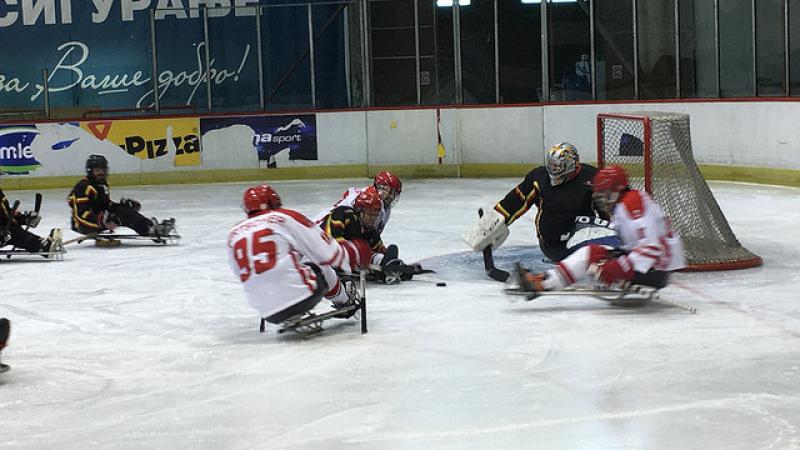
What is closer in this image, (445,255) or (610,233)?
(445,255)

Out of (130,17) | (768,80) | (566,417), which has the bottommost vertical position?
(566,417)

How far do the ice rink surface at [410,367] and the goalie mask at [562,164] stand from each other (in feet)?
3.17

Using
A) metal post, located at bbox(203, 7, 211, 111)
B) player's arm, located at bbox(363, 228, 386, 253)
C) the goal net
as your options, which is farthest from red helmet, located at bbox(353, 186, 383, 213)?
metal post, located at bbox(203, 7, 211, 111)

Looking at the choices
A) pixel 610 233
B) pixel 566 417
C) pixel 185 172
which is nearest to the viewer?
pixel 566 417

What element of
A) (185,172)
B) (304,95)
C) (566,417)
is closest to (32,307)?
(566,417)

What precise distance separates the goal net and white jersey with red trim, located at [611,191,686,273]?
1.61 m

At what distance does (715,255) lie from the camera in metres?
9.80

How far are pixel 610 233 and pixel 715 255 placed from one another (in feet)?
7.09

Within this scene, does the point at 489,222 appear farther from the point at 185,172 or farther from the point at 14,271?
the point at 185,172

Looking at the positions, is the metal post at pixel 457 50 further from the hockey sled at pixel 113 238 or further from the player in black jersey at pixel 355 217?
→ the player in black jersey at pixel 355 217

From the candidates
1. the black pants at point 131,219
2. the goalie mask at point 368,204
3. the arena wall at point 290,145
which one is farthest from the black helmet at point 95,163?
the arena wall at point 290,145

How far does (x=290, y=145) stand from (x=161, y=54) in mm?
3167

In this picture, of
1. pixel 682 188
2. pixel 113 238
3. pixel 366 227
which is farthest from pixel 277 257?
pixel 113 238

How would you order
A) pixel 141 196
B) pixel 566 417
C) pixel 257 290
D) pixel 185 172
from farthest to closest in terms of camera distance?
pixel 185 172
pixel 141 196
pixel 257 290
pixel 566 417
